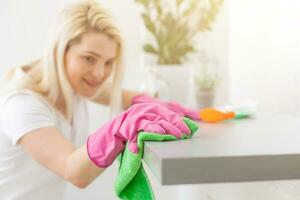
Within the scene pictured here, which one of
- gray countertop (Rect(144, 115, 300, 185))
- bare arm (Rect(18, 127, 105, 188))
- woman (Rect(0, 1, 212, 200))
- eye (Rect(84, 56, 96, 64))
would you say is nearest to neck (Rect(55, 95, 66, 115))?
woman (Rect(0, 1, 212, 200))

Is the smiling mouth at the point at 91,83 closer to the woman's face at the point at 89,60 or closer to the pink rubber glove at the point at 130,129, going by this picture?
the woman's face at the point at 89,60

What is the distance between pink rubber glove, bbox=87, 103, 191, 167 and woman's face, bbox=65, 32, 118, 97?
1.34 feet

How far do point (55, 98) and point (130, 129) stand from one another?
0.53 m

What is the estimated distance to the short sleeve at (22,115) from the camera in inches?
36.8

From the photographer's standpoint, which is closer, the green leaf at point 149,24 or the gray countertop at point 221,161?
the gray countertop at point 221,161

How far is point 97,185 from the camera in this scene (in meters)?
1.62

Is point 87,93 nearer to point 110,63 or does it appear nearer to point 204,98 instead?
point 110,63

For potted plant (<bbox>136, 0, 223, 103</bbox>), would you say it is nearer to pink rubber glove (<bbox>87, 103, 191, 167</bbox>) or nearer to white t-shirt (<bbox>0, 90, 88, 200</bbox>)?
white t-shirt (<bbox>0, 90, 88, 200</bbox>)

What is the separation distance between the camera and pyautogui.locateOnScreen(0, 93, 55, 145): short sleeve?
934 millimetres

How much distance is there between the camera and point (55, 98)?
3.71ft

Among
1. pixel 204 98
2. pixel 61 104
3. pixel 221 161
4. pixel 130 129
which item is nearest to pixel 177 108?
pixel 204 98

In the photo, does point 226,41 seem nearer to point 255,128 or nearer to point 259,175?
point 255,128

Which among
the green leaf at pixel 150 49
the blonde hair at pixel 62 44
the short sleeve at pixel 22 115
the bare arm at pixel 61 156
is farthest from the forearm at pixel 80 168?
the green leaf at pixel 150 49

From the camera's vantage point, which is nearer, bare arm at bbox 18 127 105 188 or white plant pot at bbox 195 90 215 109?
bare arm at bbox 18 127 105 188
